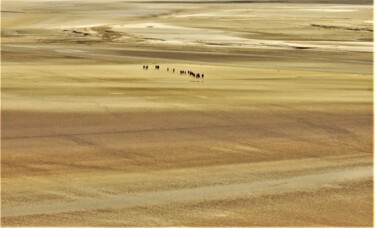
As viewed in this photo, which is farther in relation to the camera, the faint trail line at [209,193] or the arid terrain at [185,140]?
the arid terrain at [185,140]

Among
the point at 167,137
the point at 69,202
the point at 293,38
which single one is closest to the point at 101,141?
the point at 167,137

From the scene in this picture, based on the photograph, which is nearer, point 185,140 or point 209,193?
point 209,193

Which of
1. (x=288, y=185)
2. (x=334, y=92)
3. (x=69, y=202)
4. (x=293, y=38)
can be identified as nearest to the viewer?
(x=69, y=202)

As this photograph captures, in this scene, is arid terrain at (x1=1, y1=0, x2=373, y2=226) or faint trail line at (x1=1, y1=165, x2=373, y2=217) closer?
faint trail line at (x1=1, y1=165, x2=373, y2=217)

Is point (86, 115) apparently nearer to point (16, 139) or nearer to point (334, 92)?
point (16, 139)
